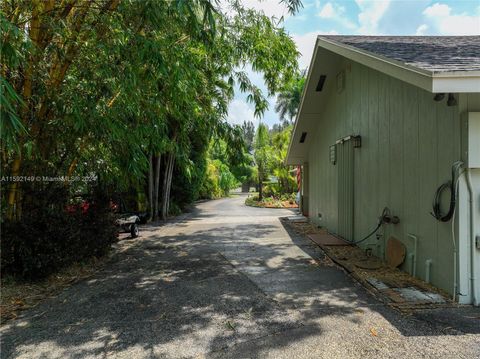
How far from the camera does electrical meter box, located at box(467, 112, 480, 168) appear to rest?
3.68 metres

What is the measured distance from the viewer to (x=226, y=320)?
3531 millimetres

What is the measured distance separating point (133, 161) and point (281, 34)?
4504 millimetres

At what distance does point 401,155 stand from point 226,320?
368 centimetres

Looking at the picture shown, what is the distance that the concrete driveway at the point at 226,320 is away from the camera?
2910 millimetres

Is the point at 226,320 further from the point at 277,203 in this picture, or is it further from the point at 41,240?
the point at 277,203

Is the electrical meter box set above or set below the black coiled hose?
above

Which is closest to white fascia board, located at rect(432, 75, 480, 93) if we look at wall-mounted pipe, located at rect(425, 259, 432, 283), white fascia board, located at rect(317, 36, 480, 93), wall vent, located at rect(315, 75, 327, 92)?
white fascia board, located at rect(317, 36, 480, 93)

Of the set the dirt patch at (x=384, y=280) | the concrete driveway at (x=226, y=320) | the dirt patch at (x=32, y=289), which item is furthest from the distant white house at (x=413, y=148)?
the dirt patch at (x=32, y=289)

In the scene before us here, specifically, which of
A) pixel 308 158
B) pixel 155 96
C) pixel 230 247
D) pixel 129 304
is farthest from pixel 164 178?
pixel 129 304

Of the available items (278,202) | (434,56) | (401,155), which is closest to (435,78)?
(434,56)

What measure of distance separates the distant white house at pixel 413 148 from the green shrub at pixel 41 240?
199 inches

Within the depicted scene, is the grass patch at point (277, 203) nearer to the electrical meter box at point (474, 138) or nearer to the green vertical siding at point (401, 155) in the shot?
the green vertical siding at point (401, 155)

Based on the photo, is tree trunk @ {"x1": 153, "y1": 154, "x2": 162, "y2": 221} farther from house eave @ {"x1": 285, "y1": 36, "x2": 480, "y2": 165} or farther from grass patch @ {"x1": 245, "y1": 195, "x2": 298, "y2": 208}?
house eave @ {"x1": 285, "y1": 36, "x2": 480, "y2": 165}

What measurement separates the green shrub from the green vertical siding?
5148 mm
